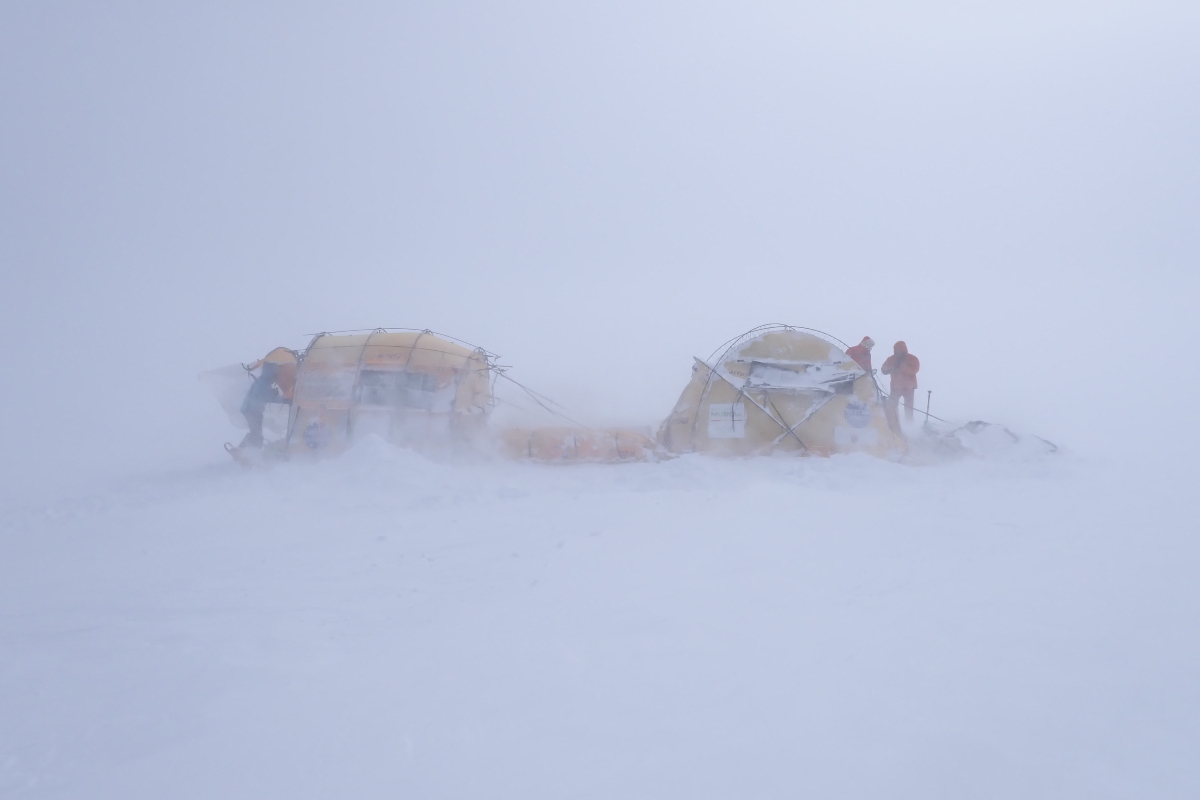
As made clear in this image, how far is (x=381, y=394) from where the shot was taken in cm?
1066

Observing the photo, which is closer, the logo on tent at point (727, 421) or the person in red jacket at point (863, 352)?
the logo on tent at point (727, 421)

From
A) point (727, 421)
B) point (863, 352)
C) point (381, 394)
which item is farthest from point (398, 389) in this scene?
point (863, 352)

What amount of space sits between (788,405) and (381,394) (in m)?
5.42

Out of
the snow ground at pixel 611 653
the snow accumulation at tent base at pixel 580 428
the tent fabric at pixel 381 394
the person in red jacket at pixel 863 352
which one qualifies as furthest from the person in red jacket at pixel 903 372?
the tent fabric at pixel 381 394

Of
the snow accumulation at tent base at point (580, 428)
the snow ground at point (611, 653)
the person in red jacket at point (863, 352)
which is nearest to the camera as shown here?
the snow ground at point (611, 653)

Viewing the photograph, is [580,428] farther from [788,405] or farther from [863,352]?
[863,352]

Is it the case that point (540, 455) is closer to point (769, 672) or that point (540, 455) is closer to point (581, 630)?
point (581, 630)

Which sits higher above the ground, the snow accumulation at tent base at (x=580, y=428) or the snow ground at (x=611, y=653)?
the snow accumulation at tent base at (x=580, y=428)

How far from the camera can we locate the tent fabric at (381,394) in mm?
10547

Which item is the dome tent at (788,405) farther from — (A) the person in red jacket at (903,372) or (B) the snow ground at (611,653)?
(B) the snow ground at (611,653)

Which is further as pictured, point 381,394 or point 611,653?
point 381,394

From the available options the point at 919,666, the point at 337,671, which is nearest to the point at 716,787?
the point at 919,666

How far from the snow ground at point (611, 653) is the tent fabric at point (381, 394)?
340cm

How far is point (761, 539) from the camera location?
5.94 metres
